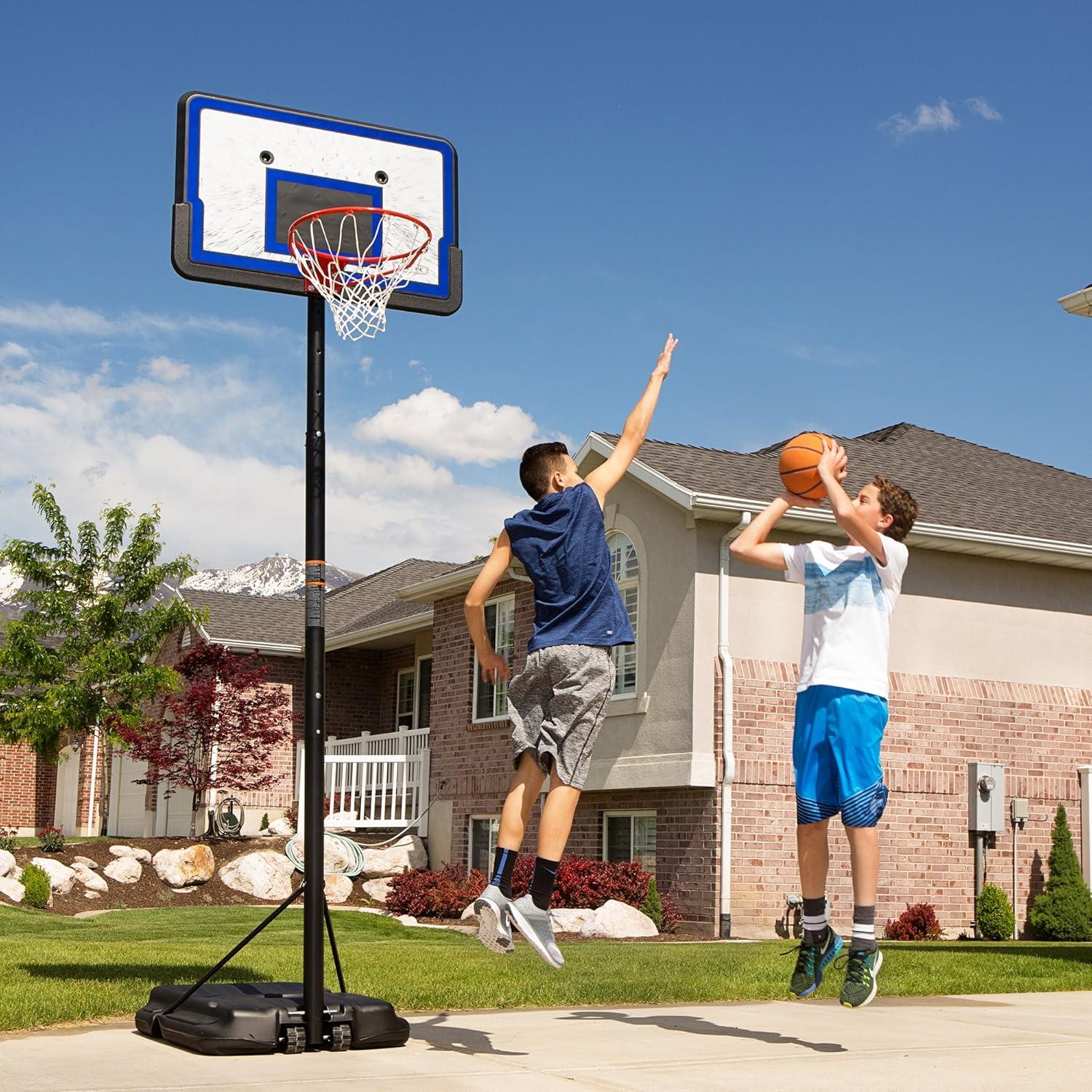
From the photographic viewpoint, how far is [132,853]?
21375 millimetres

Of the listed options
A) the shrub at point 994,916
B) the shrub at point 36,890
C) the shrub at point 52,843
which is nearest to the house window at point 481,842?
the shrub at point 36,890

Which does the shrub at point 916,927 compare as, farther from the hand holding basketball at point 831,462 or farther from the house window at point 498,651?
the hand holding basketball at point 831,462

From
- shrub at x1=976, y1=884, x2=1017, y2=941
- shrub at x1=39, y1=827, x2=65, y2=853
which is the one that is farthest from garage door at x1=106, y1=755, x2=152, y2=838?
shrub at x1=976, y1=884, x2=1017, y2=941

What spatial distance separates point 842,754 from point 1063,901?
12.8 m

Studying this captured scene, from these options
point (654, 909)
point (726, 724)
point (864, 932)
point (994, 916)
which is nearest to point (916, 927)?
point (994, 916)

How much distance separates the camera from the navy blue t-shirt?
577 centimetres

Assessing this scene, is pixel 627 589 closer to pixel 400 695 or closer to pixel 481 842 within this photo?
pixel 481 842

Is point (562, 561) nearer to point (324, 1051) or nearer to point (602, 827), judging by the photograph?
point (324, 1051)

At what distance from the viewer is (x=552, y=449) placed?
19.9 feet

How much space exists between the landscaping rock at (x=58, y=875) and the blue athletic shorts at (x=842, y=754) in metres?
15.4

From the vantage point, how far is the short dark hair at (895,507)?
20.5 feet

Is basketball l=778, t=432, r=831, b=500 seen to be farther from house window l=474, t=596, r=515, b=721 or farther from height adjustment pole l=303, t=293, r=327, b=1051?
house window l=474, t=596, r=515, b=721

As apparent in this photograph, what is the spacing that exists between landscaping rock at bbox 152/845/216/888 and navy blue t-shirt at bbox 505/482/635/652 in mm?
16029

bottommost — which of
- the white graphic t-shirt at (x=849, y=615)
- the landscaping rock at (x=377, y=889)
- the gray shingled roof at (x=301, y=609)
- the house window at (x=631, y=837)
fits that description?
the landscaping rock at (x=377, y=889)
